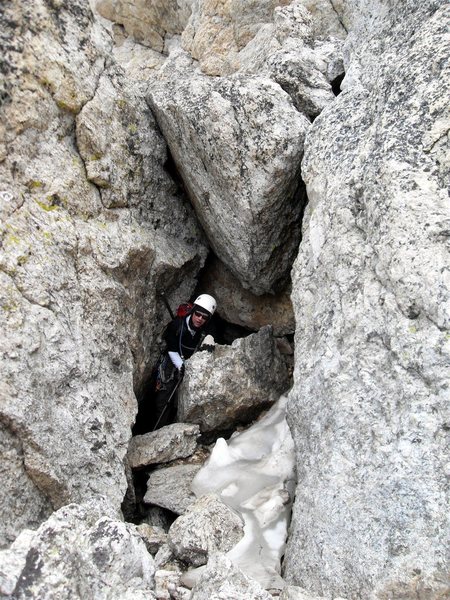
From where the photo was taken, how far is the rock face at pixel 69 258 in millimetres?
8984

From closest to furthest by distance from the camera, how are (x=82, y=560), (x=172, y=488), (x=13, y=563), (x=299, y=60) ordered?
(x=13, y=563) → (x=82, y=560) → (x=172, y=488) → (x=299, y=60)

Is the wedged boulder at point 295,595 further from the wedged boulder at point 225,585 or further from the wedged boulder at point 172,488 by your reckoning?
the wedged boulder at point 172,488

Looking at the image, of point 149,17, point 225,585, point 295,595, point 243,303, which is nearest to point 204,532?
point 295,595

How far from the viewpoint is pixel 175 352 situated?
12812mm

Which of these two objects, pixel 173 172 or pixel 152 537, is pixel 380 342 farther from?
pixel 173 172

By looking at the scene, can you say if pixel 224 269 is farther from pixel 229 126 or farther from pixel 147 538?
pixel 147 538

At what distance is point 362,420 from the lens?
303 inches

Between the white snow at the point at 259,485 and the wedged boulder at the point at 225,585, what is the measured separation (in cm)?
174

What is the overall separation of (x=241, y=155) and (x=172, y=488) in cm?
676

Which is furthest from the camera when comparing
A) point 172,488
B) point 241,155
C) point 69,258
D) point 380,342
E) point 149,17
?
point 149,17

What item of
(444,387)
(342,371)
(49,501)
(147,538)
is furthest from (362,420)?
(49,501)

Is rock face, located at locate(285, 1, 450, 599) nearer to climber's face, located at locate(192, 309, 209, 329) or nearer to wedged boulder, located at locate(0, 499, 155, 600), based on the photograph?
wedged boulder, located at locate(0, 499, 155, 600)

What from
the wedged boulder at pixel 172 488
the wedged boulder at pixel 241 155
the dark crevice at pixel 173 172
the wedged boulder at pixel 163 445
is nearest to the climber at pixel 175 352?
the wedged boulder at pixel 163 445

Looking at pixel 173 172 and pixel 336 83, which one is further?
pixel 336 83
